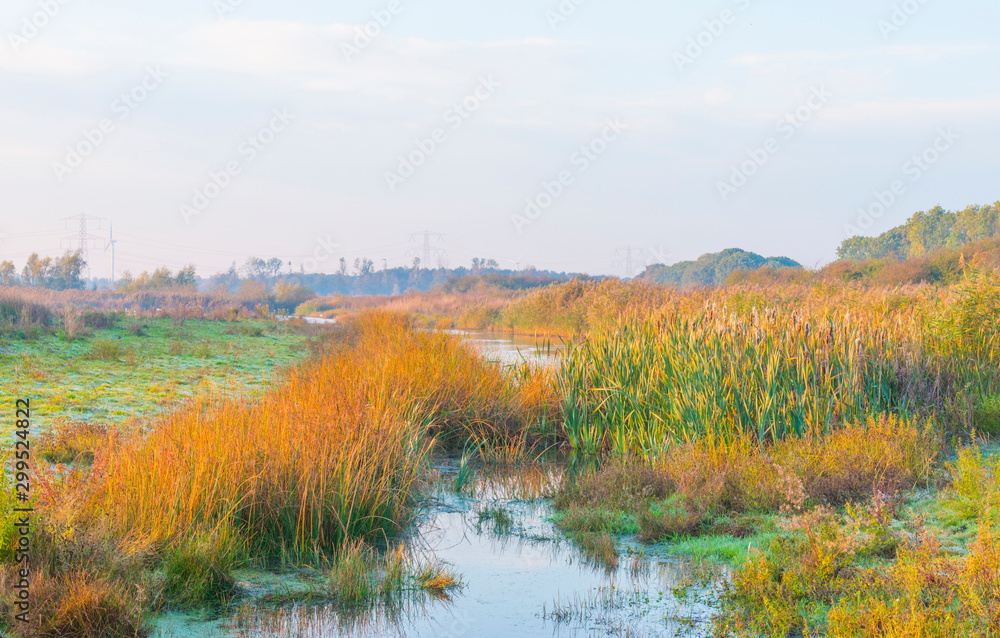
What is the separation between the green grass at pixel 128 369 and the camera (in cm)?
941

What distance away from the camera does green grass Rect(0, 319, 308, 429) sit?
371 inches

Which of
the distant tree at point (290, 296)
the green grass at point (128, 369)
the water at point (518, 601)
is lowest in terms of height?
the water at point (518, 601)

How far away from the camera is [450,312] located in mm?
37688

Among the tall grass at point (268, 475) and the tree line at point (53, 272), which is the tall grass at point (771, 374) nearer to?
the tall grass at point (268, 475)

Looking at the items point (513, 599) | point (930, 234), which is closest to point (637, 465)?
point (513, 599)

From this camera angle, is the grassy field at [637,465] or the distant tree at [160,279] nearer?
the grassy field at [637,465]

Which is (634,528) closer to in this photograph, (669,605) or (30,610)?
(669,605)

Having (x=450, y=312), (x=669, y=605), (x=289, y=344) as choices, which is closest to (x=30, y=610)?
(x=669, y=605)

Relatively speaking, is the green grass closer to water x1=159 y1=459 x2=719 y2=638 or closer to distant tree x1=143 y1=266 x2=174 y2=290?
water x1=159 y1=459 x2=719 y2=638

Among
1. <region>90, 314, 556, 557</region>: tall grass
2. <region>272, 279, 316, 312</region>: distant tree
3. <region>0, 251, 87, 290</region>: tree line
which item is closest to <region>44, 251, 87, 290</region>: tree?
<region>0, 251, 87, 290</region>: tree line

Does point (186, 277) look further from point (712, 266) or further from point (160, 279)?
point (712, 266)

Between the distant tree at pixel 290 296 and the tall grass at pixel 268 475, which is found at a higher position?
the distant tree at pixel 290 296

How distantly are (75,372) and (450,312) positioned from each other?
25.5m

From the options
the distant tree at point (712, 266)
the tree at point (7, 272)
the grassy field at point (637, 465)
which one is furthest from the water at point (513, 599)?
the distant tree at point (712, 266)
